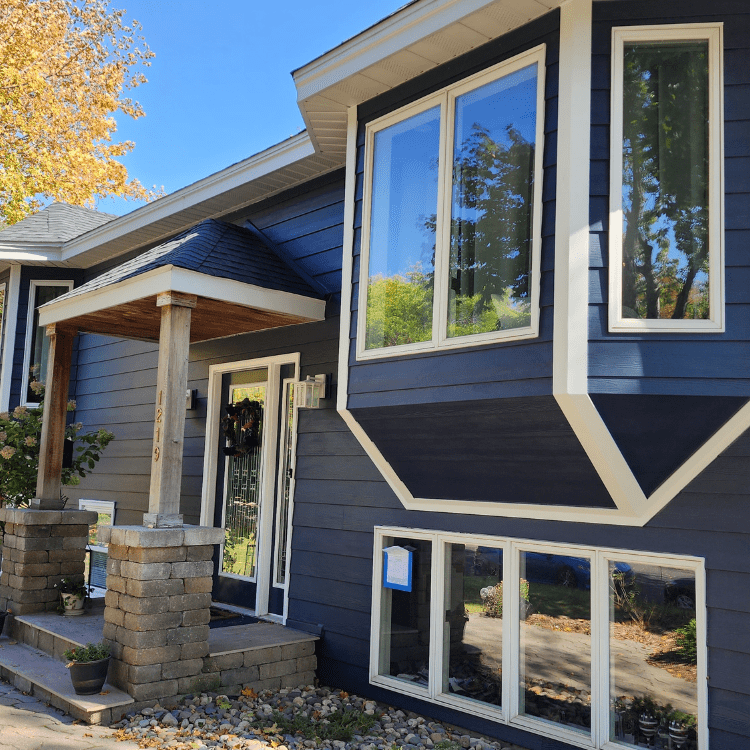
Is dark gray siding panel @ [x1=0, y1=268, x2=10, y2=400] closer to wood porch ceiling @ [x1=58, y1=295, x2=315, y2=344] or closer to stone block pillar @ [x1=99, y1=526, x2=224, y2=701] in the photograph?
wood porch ceiling @ [x1=58, y1=295, x2=315, y2=344]

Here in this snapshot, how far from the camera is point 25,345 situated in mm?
8688

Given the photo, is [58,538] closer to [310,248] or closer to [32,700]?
[32,700]

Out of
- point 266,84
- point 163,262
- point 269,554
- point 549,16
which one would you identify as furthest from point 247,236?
point 266,84

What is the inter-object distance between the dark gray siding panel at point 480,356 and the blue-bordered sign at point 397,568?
1.11m

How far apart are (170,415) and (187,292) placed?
2.59 ft

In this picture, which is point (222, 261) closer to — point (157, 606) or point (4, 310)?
point (157, 606)

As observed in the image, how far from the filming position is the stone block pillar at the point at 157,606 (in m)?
4.34

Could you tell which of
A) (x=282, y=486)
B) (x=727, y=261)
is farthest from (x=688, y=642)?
(x=282, y=486)

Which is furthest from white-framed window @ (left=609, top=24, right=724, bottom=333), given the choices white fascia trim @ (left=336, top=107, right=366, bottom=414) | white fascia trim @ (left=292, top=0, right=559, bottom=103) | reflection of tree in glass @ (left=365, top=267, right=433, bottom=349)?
white fascia trim @ (left=336, top=107, right=366, bottom=414)

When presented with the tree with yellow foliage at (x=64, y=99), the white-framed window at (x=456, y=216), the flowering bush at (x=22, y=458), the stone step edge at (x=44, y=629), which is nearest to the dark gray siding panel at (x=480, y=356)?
the white-framed window at (x=456, y=216)

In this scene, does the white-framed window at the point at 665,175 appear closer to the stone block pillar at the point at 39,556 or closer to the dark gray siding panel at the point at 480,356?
the dark gray siding panel at the point at 480,356

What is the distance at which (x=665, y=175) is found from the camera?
3451 mm

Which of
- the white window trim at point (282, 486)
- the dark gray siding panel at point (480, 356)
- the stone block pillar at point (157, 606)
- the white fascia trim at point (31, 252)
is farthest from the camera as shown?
the white fascia trim at point (31, 252)

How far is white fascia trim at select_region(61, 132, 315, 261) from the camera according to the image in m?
5.70
